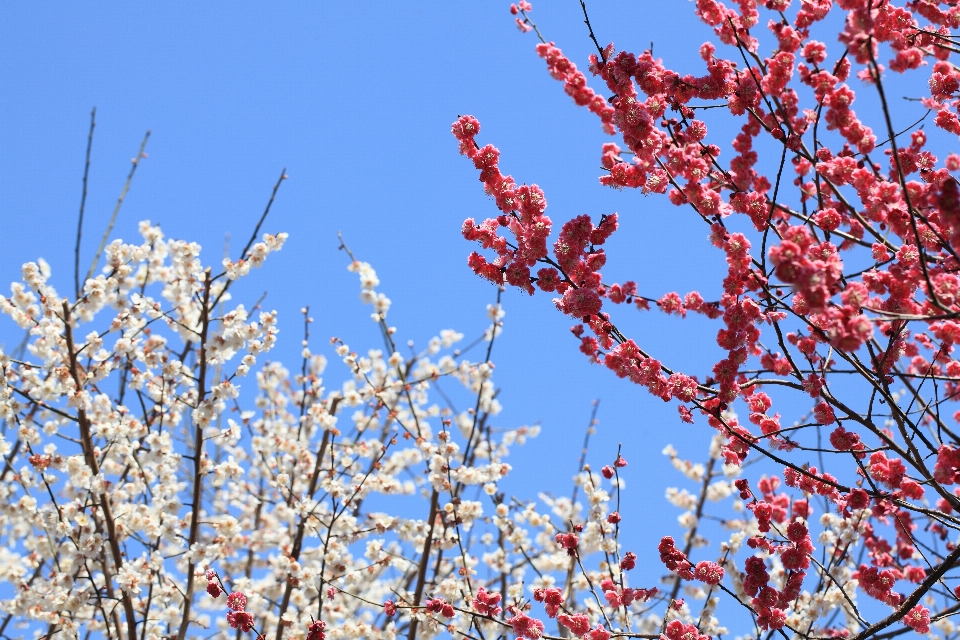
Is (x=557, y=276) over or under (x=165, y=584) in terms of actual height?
over

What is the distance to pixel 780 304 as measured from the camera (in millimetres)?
3529

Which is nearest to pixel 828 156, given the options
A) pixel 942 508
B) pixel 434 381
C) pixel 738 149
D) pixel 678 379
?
pixel 738 149

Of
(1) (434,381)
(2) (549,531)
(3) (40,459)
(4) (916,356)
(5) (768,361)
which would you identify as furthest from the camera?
(2) (549,531)

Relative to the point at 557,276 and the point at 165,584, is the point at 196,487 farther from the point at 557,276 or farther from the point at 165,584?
the point at 557,276

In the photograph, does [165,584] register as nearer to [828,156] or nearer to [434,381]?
[434,381]

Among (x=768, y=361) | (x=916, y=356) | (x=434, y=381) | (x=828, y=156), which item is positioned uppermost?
(x=434, y=381)

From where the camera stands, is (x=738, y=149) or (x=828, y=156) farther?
(x=738, y=149)

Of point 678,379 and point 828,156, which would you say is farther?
point 828,156

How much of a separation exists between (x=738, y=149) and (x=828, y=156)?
1.67 ft

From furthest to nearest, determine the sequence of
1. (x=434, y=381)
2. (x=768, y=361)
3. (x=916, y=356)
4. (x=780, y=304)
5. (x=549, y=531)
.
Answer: (x=549, y=531), (x=434, y=381), (x=916, y=356), (x=768, y=361), (x=780, y=304)

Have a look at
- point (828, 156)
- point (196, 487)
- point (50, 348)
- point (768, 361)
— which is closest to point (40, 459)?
point (50, 348)

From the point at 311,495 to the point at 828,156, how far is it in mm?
4729

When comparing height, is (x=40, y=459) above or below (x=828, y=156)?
below

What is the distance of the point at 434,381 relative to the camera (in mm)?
7500
